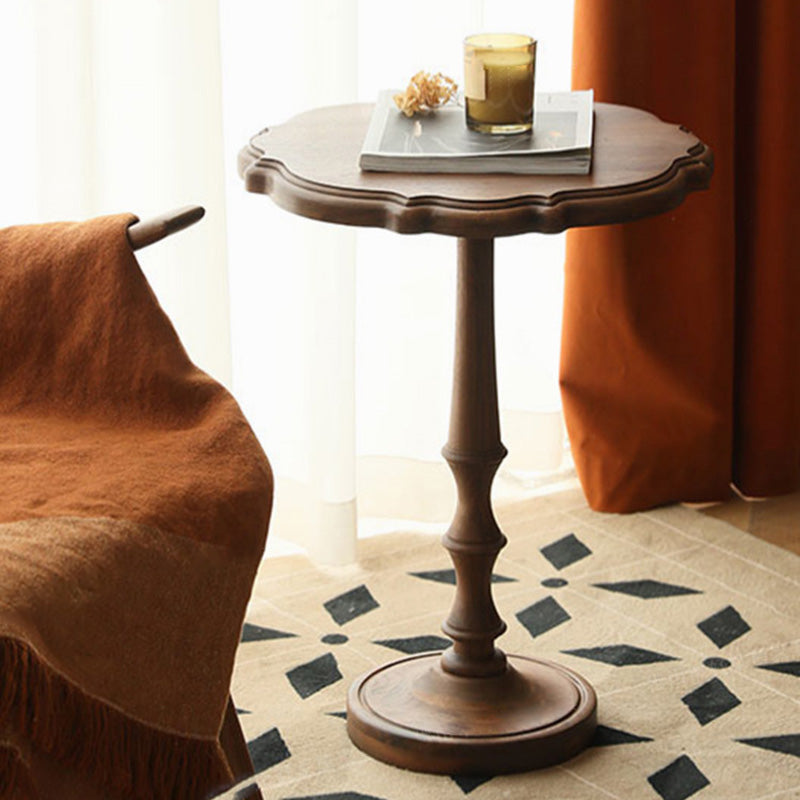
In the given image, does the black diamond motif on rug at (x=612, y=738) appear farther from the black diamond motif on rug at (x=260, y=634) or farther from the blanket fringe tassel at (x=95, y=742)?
the blanket fringe tassel at (x=95, y=742)

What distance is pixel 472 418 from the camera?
5.66 feet

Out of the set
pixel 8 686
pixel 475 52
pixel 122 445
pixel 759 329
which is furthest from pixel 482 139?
pixel 759 329

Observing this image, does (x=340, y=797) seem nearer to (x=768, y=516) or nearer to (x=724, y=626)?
(x=724, y=626)

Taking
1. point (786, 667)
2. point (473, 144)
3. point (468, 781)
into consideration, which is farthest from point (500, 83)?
point (786, 667)

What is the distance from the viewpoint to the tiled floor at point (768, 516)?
2.41 m

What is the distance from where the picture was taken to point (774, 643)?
2.05 metres

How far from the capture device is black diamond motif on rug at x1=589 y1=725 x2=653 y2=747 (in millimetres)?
1812

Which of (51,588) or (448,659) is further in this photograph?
(448,659)

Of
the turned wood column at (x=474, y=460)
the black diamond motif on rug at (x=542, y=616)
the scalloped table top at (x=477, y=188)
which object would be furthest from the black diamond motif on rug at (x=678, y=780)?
the scalloped table top at (x=477, y=188)

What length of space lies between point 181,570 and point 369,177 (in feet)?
1.50

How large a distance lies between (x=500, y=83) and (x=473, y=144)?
71mm

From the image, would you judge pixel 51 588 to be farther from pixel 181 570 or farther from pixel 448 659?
pixel 448 659

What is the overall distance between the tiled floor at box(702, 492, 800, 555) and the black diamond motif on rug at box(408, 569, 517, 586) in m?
0.45

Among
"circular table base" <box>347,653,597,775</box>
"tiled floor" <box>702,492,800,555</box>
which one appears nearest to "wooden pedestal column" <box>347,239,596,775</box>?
"circular table base" <box>347,653,597,775</box>
